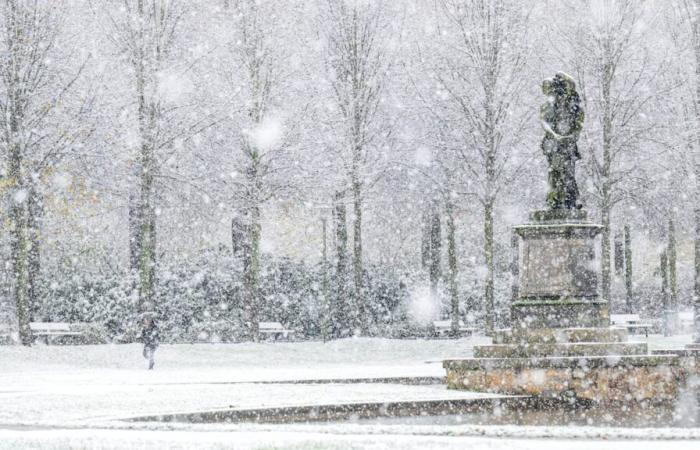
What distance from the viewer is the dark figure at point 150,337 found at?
2220 centimetres

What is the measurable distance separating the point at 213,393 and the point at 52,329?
1349 cm

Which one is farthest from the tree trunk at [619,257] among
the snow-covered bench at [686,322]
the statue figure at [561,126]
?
the statue figure at [561,126]

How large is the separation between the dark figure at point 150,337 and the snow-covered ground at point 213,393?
0.36 m

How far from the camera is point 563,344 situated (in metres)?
14.7

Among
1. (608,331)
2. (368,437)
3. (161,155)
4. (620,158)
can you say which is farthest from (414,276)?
(368,437)

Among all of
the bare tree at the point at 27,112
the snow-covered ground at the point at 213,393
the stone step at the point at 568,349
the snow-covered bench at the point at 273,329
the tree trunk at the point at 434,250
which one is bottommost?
the snow-covered ground at the point at 213,393

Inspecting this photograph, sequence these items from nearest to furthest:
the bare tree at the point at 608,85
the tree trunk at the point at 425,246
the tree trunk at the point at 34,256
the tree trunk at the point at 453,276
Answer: the tree trunk at the point at 34,256 < the bare tree at the point at 608,85 < the tree trunk at the point at 453,276 < the tree trunk at the point at 425,246

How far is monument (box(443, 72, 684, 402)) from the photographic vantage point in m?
13.9

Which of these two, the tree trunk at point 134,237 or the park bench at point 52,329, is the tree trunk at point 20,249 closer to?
the park bench at point 52,329

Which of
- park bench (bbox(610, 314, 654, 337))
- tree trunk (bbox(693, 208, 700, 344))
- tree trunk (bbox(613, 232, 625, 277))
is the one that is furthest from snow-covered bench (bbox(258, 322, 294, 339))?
tree trunk (bbox(613, 232, 625, 277))

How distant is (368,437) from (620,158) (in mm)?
23910

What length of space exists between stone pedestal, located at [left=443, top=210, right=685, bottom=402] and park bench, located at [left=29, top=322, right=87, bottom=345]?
14129 mm

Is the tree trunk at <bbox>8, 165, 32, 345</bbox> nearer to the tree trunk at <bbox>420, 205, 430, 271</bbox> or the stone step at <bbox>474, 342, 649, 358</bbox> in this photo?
the stone step at <bbox>474, 342, 649, 358</bbox>

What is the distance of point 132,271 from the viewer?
29.5 metres
